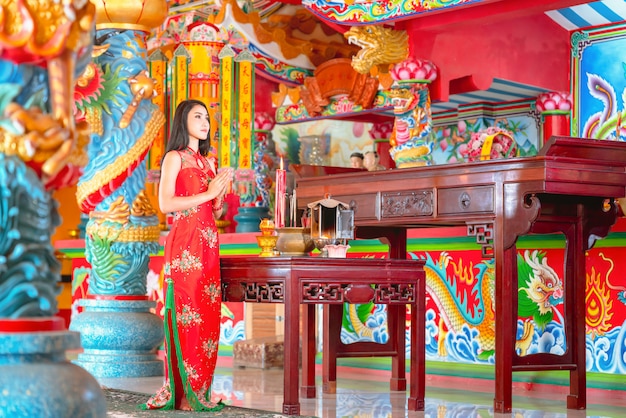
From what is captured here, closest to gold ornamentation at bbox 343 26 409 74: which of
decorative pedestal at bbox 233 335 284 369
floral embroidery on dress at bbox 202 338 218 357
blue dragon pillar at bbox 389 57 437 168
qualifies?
blue dragon pillar at bbox 389 57 437 168

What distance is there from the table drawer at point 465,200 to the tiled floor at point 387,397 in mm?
900

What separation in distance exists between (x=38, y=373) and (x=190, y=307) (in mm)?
2684

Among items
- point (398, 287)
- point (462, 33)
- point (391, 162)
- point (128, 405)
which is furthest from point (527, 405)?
point (391, 162)

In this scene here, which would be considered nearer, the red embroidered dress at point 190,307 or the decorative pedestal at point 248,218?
the red embroidered dress at point 190,307

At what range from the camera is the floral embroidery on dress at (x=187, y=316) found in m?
4.67

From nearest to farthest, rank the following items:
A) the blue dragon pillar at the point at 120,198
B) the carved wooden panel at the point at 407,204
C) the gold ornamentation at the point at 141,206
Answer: the carved wooden panel at the point at 407,204 < the blue dragon pillar at the point at 120,198 < the gold ornamentation at the point at 141,206

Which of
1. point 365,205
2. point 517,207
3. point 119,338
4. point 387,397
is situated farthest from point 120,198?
point 517,207

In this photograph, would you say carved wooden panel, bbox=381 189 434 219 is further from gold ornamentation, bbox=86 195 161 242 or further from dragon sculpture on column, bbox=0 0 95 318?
dragon sculpture on column, bbox=0 0 95 318

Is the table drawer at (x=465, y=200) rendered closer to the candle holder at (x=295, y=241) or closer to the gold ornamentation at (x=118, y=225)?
the candle holder at (x=295, y=241)

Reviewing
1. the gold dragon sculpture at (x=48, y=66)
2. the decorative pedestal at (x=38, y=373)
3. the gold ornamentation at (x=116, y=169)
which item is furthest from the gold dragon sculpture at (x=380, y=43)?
the decorative pedestal at (x=38, y=373)

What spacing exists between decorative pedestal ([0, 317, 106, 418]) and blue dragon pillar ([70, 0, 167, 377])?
13.2 feet

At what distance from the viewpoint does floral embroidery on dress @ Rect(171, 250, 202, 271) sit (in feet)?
15.4

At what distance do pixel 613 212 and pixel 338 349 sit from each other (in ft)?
5.14

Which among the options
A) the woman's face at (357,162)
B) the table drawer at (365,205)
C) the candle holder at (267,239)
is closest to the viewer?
the candle holder at (267,239)
